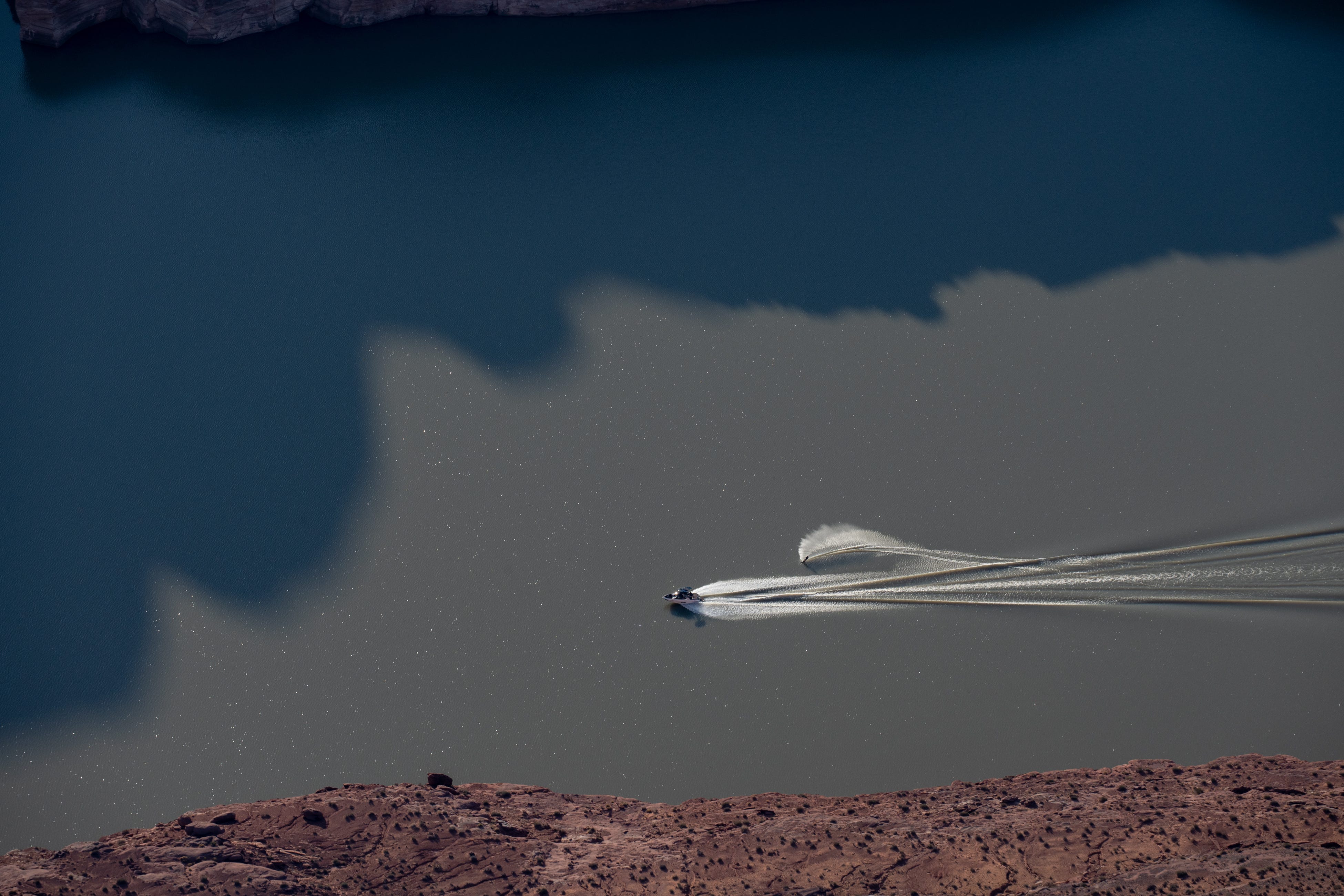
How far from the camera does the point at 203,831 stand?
14.3 m

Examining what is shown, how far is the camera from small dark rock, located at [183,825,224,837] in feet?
46.9

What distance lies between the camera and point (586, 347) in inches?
816

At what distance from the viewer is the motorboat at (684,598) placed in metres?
17.7

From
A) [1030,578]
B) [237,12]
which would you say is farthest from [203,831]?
[237,12]

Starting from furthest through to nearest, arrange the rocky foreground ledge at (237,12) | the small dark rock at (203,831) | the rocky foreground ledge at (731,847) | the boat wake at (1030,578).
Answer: the rocky foreground ledge at (237,12) → the boat wake at (1030,578) → the small dark rock at (203,831) → the rocky foreground ledge at (731,847)

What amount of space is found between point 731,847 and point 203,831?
669cm

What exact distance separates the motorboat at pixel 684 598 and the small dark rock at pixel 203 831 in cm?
707

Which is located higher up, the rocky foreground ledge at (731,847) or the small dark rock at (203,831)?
the small dark rock at (203,831)

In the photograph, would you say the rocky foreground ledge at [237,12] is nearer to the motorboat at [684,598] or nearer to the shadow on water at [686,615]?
the motorboat at [684,598]

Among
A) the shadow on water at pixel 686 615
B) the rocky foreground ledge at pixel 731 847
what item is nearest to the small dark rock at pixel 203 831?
the rocky foreground ledge at pixel 731 847

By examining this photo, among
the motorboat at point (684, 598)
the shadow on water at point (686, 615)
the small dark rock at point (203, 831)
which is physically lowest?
the small dark rock at point (203, 831)

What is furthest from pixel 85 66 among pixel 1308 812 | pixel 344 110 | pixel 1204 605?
pixel 1308 812

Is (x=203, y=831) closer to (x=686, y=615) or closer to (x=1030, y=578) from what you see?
(x=686, y=615)

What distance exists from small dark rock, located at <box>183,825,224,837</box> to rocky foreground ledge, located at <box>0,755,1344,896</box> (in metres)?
0.02
